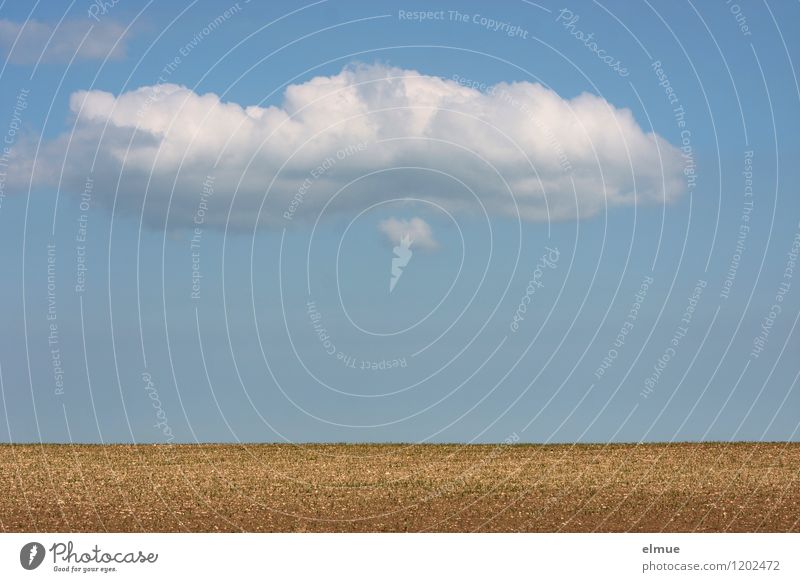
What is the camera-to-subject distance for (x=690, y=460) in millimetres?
53094

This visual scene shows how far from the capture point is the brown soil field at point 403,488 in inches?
1449
